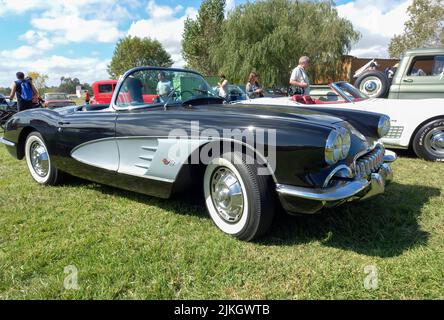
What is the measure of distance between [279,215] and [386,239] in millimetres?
846

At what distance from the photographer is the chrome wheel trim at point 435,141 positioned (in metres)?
4.92

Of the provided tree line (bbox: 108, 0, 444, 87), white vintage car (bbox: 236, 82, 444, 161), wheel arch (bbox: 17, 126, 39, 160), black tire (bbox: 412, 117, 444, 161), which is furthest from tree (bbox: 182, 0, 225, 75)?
wheel arch (bbox: 17, 126, 39, 160)

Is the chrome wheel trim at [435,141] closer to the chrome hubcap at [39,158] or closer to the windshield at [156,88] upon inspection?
the windshield at [156,88]

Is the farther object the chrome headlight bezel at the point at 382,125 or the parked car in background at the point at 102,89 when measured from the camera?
the parked car in background at the point at 102,89

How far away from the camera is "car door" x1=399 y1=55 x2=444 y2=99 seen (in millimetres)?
6184

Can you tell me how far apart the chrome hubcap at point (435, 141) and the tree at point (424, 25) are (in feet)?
76.8

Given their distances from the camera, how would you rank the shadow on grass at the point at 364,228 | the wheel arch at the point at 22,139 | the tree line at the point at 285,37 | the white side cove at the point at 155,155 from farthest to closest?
the tree line at the point at 285,37, the wheel arch at the point at 22,139, the white side cove at the point at 155,155, the shadow on grass at the point at 364,228

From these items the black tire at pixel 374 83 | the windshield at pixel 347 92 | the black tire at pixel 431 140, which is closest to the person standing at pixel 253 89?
the black tire at pixel 374 83

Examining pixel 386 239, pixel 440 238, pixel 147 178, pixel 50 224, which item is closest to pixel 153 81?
pixel 147 178

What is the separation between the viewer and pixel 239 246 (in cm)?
240

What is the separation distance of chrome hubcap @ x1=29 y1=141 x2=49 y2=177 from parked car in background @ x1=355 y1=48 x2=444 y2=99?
594 centimetres

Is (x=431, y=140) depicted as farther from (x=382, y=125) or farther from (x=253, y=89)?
(x=253, y=89)

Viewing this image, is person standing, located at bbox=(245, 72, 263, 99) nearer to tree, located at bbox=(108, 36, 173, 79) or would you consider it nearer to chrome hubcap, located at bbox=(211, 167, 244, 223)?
chrome hubcap, located at bbox=(211, 167, 244, 223)

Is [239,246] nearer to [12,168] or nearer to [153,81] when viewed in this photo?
[153,81]
